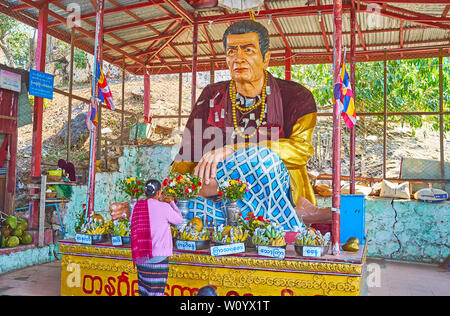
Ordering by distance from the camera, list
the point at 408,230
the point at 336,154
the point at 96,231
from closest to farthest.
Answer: the point at 336,154 < the point at 96,231 < the point at 408,230

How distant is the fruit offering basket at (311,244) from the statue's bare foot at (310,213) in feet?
3.83

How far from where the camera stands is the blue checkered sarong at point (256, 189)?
5246mm

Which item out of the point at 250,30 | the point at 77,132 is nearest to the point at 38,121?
the point at 250,30

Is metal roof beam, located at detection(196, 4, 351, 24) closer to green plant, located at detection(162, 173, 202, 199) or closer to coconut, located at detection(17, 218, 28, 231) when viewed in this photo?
green plant, located at detection(162, 173, 202, 199)

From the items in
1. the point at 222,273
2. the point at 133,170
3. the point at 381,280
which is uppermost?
the point at 133,170

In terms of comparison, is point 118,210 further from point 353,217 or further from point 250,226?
point 353,217

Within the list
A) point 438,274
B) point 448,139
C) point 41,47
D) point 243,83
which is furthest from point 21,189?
point 448,139

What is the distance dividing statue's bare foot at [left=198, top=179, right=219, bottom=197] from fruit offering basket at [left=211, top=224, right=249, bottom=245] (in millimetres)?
1002

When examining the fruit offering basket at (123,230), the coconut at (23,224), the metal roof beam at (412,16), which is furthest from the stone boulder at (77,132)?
the metal roof beam at (412,16)

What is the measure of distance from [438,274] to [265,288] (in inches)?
169

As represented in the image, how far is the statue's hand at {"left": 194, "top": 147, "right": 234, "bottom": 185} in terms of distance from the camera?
5.25 metres

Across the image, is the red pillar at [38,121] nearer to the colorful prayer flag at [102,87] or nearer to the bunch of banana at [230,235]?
the colorful prayer flag at [102,87]

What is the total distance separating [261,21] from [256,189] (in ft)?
15.8

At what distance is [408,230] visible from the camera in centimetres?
785
